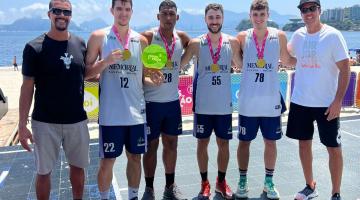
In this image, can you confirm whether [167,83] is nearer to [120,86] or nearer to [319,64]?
[120,86]

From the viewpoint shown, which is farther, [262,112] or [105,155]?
[262,112]

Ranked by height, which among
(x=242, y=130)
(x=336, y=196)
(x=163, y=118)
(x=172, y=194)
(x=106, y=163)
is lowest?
(x=172, y=194)

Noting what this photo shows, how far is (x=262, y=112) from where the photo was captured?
4406 millimetres

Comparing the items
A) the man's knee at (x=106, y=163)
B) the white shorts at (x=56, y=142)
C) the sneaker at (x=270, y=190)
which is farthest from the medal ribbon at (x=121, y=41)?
the sneaker at (x=270, y=190)

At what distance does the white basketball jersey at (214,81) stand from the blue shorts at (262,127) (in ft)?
0.91

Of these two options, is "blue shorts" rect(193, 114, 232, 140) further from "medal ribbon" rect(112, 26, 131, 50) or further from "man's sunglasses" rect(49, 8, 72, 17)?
"man's sunglasses" rect(49, 8, 72, 17)

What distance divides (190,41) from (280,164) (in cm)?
271

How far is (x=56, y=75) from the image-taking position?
11.5ft

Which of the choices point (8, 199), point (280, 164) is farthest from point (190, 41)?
point (8, 199)

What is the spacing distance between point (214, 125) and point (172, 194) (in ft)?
3.29

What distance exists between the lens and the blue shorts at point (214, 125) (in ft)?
14.6

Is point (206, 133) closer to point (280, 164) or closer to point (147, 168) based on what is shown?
point (147, 168)

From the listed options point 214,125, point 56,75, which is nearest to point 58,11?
point 56,75

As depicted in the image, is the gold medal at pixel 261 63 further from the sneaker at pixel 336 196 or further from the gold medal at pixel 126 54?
the sneaker at pixel 336 196
